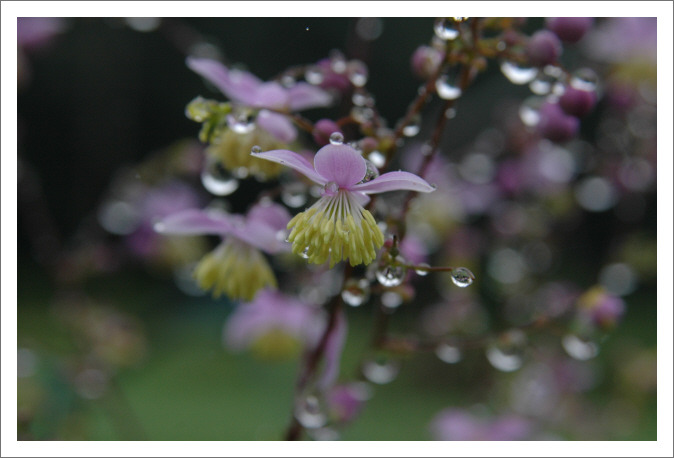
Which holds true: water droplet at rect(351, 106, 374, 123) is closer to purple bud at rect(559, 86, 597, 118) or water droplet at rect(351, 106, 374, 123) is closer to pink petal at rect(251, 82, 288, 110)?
pink petal at rect(251, 82, 288, 110)

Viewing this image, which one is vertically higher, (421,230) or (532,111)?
(532,111)

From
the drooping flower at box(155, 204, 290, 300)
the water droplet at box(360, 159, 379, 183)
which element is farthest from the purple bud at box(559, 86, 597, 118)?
the drooping flower at box(155, 204, 290, 300)

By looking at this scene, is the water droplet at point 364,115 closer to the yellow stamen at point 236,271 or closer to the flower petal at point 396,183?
the flower petal at point 396,183

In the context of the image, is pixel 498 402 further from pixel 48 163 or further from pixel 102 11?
pixel 48 163

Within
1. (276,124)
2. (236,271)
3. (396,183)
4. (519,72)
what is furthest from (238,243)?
(519,72)

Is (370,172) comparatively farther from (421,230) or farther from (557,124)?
(421,230)

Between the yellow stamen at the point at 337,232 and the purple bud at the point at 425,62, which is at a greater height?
the purple bud at the point at 425,62

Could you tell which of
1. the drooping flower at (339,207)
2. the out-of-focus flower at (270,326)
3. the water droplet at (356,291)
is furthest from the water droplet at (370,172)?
the out-of-focus flower at (270,326)
